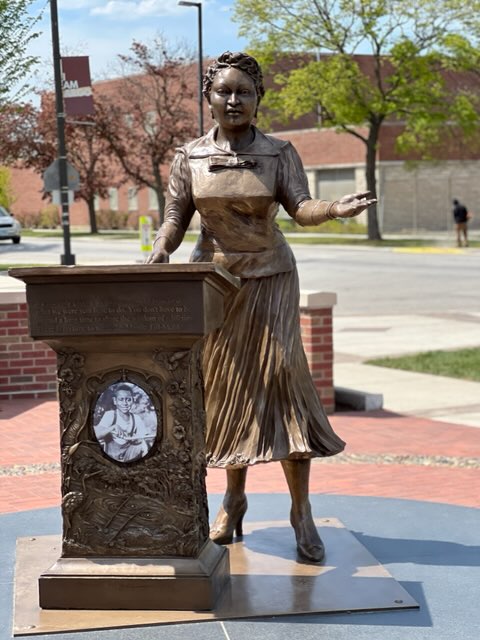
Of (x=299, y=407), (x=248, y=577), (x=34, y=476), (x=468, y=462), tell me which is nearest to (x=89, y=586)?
(x=248, y=577)

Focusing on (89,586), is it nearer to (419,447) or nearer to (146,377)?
(146,377)

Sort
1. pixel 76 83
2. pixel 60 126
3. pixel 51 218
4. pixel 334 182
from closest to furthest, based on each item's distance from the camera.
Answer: pixel 76 83
pixel 60 126
pixel 334 182
pixel 51 218

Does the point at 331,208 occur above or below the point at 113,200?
above

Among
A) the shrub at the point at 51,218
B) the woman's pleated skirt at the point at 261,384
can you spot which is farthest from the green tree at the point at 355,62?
the woman's pleated skirt at the point at 261,384

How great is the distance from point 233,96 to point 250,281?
81 cm

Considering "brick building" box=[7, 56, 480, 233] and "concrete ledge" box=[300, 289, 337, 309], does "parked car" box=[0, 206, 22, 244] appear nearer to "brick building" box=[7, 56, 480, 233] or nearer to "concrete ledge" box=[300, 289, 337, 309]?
"brick building" box=[7, 56, 480, 233]

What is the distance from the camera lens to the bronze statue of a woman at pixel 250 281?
16.3 ft

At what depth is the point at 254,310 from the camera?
16.6 ft

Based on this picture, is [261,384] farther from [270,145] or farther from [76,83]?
[76,83]

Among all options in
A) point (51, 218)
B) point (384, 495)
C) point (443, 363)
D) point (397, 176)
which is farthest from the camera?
point (51, 218)

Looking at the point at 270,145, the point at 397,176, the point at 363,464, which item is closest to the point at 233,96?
the point at 270,145

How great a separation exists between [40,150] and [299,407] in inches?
1514

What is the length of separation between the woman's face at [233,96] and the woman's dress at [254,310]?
0.47ft

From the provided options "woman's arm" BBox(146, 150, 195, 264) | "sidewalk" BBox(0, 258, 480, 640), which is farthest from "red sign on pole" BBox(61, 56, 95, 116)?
"woman's arm" BBox(146, 150, 195, 264)
